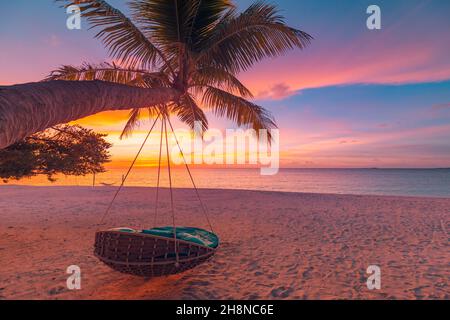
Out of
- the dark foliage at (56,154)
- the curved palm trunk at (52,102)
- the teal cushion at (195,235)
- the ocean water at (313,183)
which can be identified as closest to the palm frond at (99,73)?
the dark foliage at (56,154)

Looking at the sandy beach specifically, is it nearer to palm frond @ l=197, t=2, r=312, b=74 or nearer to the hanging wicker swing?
the hanging wicker swing

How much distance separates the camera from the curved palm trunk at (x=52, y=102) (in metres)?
2.72

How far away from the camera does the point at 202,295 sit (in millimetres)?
4082

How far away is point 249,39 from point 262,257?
4.37 meters

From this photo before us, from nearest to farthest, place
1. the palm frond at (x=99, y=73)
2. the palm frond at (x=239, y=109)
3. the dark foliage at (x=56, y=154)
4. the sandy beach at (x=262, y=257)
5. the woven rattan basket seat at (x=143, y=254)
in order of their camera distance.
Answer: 1. the woven rattan basket seat at (x=143, y=254)
2. the sandy beach at (x=262, y=257)
3. the dark foliage at (x=56, y=154)
4. the palm frond at (x=99, y=73)
5. the palm frond at (x=239, y=109)

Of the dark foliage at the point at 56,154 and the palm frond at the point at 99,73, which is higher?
the palm frond at the point at 99,73

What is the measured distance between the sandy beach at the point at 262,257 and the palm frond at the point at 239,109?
9.34 ft

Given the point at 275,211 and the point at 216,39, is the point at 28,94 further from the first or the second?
the point at 275,211

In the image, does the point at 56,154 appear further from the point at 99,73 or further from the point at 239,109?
the point at 239,109

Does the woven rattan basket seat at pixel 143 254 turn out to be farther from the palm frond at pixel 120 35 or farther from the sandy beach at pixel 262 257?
the palm frond at pixel 120 35

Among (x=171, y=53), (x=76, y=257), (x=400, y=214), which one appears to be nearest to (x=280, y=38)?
(x=171, y=53)

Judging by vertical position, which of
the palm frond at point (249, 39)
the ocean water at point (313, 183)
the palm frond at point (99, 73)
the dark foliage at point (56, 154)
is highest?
the palm frond at point (249, 39)

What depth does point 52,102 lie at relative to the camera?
10.5ft
